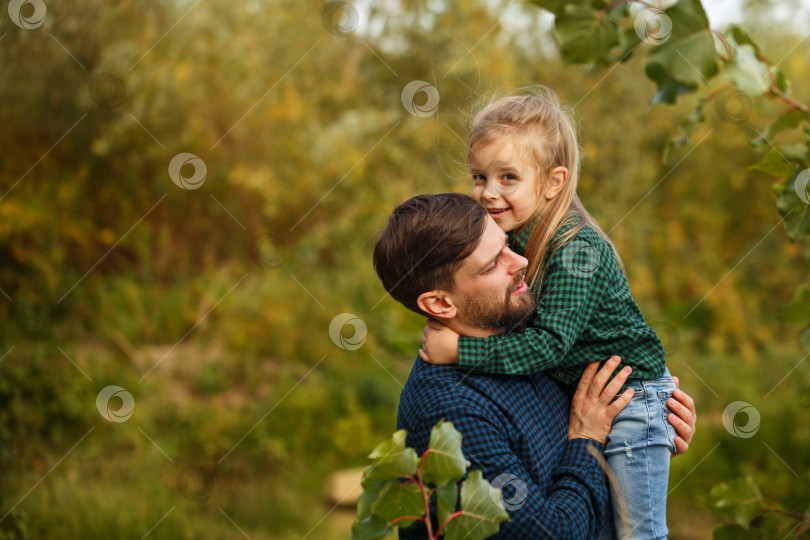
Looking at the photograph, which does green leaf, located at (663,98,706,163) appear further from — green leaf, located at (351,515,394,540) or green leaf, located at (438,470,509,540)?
green leaf, located at (351,515,394,540)

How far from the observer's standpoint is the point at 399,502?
3.87 ft

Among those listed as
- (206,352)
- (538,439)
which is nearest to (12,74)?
(206,352)

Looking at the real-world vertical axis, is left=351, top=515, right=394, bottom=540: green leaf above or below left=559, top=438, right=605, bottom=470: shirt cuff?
below

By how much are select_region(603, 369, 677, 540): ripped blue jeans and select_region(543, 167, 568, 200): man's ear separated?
0.55 m
